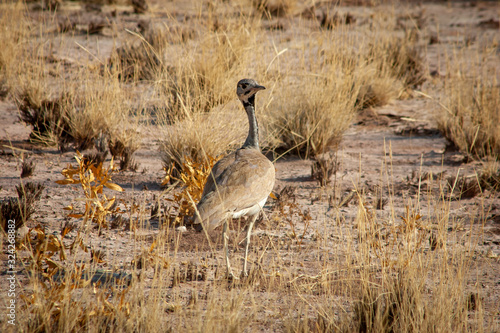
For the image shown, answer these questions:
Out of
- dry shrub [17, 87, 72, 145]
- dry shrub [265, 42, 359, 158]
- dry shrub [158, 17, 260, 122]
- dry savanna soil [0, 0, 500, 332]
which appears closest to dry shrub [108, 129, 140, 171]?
dry savanna soil [0, 0, 500, 332]

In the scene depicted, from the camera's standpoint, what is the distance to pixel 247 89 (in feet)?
16.7

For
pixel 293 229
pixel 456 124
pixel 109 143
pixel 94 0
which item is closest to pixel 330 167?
pixel 293 229

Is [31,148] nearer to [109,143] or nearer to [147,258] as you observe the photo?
[109,143]

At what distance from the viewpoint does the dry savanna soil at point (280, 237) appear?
3281 millimetres

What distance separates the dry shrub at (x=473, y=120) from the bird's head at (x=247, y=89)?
3.72 m

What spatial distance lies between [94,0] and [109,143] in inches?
458

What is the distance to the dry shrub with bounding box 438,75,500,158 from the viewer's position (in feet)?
24.6

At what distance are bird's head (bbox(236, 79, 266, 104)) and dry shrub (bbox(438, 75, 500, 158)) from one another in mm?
3718

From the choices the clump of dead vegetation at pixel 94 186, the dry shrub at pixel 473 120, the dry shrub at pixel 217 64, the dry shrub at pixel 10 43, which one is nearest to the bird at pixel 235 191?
the clump of dead vegetation at pixel 94 186

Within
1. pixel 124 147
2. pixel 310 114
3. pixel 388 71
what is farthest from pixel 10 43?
pixel 388 71

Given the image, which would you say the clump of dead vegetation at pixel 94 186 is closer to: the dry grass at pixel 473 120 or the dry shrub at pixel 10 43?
the dry shrub at pixel 10 43

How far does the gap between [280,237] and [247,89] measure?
61.0 inches

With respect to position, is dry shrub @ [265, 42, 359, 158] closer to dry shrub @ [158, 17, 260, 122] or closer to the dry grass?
dry shrub @ [158, 17, 260, 122]

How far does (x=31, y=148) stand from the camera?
721cm
